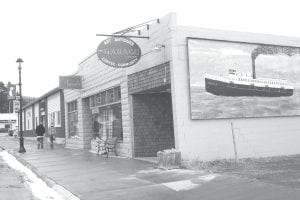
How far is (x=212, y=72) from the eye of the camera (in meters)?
14.2

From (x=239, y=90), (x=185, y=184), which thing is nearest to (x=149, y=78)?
(x=239, y=90)

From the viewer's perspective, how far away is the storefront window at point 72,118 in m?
25.1

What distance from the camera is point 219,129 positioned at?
14.2 m

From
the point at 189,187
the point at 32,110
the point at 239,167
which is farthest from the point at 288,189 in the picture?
the point at 32,110

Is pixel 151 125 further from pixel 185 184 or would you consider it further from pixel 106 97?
pixel 185 184

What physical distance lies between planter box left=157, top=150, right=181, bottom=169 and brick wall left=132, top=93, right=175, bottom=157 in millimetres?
3857

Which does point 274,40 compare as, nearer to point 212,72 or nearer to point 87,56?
point 212,72

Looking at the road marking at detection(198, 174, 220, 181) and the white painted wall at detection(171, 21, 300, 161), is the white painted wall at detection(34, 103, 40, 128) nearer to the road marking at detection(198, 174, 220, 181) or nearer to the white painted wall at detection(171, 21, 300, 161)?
the white painted wall at detection(171, 21, 300, 161)

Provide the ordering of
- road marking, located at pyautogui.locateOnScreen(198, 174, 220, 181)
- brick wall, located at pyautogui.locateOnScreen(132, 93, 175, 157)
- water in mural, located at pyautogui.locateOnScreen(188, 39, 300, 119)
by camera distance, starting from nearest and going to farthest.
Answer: road marking, located at pyautogui.locateOnScreen(198, 174, 220, 181)
water in mural, located at pyautogui.locateOnScreen(188, 39, 300, 119)
brick wall, located at pyautogui.locateOnScreen(132, 93, 175, 157)

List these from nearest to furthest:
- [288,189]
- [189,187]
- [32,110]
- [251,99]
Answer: [288,189] < [189,187] < [251,99] < [32,110]

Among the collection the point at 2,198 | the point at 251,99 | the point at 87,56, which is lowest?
the point at 2,198

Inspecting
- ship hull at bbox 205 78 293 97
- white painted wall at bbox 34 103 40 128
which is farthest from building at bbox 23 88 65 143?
ship hull at bbox 205 78 293 97

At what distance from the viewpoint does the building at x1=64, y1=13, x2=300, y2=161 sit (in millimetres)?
13742

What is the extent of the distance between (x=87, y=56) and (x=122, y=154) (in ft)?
21.7
